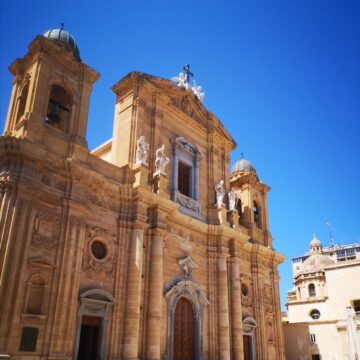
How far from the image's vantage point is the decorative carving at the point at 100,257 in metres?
14.8

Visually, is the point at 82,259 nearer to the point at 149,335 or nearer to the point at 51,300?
the point at 51,300

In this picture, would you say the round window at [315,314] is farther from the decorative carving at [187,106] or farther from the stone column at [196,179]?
the decorative carving at [187,106]

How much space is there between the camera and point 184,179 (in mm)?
21281

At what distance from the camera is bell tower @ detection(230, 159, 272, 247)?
24.6m

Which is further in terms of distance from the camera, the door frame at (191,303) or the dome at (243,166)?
the dome at (243,166)

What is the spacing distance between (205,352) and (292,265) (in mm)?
A: 72874

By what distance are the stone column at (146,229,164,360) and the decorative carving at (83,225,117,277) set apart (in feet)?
5.84

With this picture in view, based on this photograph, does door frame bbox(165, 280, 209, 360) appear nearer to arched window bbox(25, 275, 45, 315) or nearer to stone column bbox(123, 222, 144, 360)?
stone column bbox(123, 222, 144, 360)

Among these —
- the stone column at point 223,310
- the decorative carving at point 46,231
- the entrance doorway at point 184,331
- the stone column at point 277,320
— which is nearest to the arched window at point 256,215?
the stone column at point 277,320

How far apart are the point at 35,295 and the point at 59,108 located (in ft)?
25.0

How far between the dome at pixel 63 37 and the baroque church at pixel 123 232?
91mm

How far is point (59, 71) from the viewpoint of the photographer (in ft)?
53.5

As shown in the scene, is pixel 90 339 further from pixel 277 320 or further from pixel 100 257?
pixel 277 320

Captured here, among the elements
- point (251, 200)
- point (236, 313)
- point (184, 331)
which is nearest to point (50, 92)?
point (184, 331)
